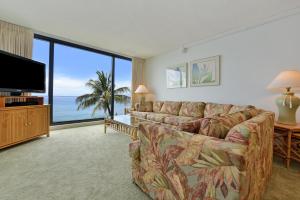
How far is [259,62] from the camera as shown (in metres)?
3.00

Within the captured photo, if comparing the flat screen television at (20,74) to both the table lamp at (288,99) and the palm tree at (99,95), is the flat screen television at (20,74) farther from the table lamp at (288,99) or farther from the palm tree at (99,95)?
the table lamp at (288,99)

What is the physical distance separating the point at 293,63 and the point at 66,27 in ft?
14.3

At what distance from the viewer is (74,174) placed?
1.90m

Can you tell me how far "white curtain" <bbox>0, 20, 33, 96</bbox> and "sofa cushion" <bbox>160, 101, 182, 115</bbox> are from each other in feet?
11.4

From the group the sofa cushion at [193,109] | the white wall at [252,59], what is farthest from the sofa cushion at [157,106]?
the white wall at [252,59]

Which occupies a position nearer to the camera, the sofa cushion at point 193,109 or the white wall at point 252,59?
the white wall at point 252,59

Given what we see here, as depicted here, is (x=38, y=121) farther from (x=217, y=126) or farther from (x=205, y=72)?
(x=205, y=72)

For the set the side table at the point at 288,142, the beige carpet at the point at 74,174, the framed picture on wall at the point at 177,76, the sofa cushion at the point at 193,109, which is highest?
the framed picture on wall at the point at 177,76

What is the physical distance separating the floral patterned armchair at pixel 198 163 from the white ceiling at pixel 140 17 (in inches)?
81.3

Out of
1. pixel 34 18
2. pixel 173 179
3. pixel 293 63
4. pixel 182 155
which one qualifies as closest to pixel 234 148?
pixel 182 155

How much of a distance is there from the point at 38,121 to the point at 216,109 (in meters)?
3.77

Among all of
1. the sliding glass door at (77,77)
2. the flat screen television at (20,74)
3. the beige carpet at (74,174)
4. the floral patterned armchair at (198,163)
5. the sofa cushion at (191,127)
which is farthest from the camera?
the sliding glass door at (77,77)

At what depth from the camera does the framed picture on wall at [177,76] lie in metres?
4.48

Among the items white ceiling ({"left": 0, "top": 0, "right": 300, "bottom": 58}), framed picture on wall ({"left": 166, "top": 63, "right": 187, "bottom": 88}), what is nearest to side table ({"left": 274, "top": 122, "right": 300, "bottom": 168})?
white ceiling ({"left": 0, "top": 0, "right": 300, "bottom": 58})
